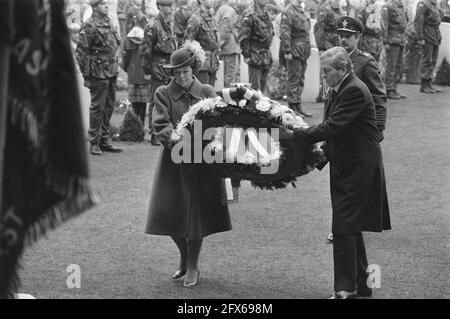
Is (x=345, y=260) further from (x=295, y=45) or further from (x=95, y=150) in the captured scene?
(x=295, y=45)

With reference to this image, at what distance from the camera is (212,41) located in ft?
52.4

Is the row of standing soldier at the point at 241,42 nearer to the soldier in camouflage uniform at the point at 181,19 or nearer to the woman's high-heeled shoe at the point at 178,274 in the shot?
the soldier in camouflage uniform at the point at 181,19

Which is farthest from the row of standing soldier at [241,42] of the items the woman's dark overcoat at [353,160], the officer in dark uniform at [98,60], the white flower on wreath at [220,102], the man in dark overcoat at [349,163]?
the woman's dark overcoat at [353,160]

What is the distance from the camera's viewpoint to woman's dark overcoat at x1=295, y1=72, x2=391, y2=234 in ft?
23.2

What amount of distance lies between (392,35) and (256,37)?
14.3ft

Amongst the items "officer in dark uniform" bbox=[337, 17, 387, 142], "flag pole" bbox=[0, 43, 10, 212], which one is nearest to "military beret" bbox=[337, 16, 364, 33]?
"officer in dark uniform" bbox=[337, 17, 387, 142]

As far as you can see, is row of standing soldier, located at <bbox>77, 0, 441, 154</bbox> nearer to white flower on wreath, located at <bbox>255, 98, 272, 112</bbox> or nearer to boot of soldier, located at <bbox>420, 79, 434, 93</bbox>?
boot of soldier, located at <bbox>420, 79, 434, 93</bbox>

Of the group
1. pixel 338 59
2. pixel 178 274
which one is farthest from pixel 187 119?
pixel 178 274

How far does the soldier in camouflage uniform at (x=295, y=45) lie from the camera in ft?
56.1

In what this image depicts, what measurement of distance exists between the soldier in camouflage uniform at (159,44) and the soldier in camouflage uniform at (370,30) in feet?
17.6

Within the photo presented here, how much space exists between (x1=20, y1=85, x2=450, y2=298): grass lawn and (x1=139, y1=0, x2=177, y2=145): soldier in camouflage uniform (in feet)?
6.37
